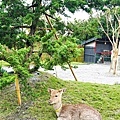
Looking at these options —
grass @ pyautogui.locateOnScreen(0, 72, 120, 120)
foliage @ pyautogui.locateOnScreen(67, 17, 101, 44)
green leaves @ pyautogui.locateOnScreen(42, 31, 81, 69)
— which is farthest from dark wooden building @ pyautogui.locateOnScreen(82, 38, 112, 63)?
green leaves @ pyautogui.locateOnScreen(42, 31, 81, 69)

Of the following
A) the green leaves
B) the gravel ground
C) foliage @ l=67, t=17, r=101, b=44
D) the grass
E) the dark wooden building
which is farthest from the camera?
the dark wooden building

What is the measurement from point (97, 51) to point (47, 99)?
2044 cm

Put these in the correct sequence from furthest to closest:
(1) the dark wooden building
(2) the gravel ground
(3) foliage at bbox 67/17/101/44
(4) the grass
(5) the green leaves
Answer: (1) the dark wooden building → (2) the gravel ground → (3) foliage at bbox 67/17/101/44 → (4) the grass → (5) the green leaves

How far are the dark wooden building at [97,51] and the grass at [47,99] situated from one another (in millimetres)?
19007

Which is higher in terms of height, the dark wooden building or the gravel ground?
the dark wooden building

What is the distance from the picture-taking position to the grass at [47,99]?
4242 millimetres

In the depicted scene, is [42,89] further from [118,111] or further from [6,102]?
[118,111]

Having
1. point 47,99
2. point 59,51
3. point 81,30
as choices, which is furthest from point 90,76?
point 59,51

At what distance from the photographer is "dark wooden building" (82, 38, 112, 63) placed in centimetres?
2441

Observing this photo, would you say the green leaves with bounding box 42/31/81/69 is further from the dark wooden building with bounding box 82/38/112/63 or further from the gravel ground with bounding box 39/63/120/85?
A: the dark wooden building with bounding box 82/38/112/63

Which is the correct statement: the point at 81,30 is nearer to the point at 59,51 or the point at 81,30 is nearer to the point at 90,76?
the point at 59,51

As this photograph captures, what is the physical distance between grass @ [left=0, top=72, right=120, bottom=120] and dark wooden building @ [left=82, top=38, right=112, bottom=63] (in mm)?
19007

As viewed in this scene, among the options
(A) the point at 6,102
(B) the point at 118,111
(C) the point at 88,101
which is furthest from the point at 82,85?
(A) the point at 6,102

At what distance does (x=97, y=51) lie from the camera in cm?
2473
